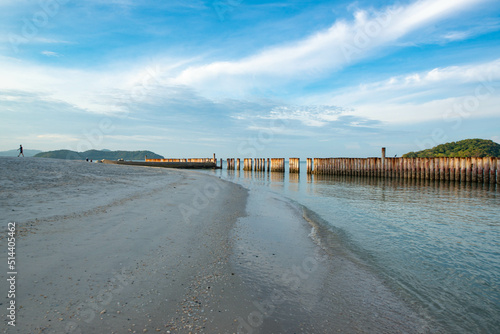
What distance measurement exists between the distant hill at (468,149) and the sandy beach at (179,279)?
2484 inches

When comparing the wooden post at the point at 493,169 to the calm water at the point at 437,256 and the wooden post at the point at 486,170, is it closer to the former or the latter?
the wooden post at the point at 486,170

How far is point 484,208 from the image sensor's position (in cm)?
1296

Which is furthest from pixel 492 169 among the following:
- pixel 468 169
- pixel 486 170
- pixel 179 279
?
pixel 179 279

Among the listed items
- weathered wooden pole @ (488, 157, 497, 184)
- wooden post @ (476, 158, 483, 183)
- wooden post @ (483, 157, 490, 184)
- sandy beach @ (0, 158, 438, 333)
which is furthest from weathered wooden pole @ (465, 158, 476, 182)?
sandy beach @ (0, 158, 438, 333)

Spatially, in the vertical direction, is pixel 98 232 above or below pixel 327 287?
above

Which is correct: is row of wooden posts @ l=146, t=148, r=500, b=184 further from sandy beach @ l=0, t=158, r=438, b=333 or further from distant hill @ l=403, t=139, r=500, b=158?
sandy beach @ l=0, t=158, r=438, b=333

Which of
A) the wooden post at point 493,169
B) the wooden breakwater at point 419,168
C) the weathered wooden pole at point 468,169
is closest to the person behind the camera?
the wooden post at point 493,169

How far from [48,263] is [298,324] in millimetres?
3953

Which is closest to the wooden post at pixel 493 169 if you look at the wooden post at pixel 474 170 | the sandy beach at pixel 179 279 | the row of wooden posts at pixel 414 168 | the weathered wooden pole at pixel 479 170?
the row of wooden posts at pixel 414 168

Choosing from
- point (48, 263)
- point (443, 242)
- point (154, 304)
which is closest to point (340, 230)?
point (443, 242)

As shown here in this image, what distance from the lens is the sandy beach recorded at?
9.82 feet

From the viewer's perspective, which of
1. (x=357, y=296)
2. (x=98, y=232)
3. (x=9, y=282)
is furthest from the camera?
(x=98, y=232)

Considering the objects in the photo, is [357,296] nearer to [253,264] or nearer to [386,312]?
[386,312]

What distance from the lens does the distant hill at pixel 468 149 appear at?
2223 inches
